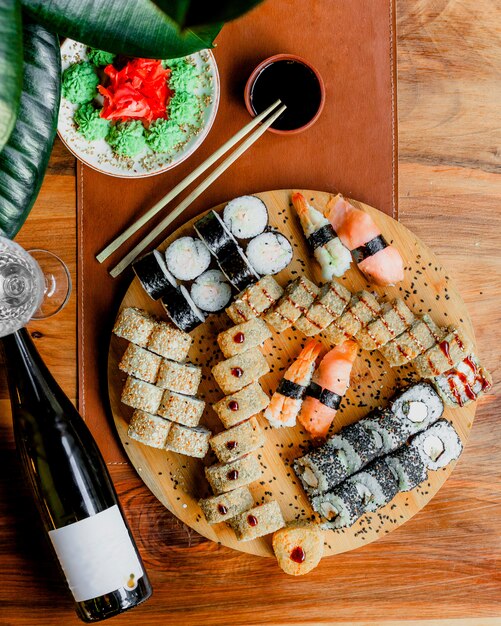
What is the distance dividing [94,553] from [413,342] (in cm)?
139

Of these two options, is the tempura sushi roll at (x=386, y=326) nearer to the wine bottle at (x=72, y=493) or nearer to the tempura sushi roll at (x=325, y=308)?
the tempura sushi roll at (x=325, y=308)

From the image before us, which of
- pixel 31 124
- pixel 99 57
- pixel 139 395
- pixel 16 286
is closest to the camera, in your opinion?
pixel 31 124

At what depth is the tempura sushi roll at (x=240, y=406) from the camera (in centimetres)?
232

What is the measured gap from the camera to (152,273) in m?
2.28

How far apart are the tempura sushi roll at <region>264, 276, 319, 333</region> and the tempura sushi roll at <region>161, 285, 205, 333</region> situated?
29 cm

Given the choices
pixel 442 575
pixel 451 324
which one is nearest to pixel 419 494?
pixel 442 575

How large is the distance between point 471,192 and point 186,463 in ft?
5.23

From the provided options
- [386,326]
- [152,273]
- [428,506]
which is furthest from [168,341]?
[428,506]

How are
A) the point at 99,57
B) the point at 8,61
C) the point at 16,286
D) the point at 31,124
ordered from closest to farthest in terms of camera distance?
the point at 8,61 → the point at 31,124 → the point at 16,286 → the point at 99,57

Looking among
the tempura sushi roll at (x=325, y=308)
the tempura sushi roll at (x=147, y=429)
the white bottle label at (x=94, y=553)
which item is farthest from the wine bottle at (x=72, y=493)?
the tempura sushi roll at (x=325, y=308)

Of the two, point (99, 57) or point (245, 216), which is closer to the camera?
point (99, 57)

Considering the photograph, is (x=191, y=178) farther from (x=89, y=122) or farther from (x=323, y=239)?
(x=323, y=239)

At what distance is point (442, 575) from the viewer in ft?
8.28

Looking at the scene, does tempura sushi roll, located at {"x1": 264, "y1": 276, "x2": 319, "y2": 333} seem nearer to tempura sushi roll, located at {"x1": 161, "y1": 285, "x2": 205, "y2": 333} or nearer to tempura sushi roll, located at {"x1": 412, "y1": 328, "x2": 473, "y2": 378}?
tempura sushi roll, located at {"x1": 161, "y1": 285, "x2": 205, "y2": 333}
